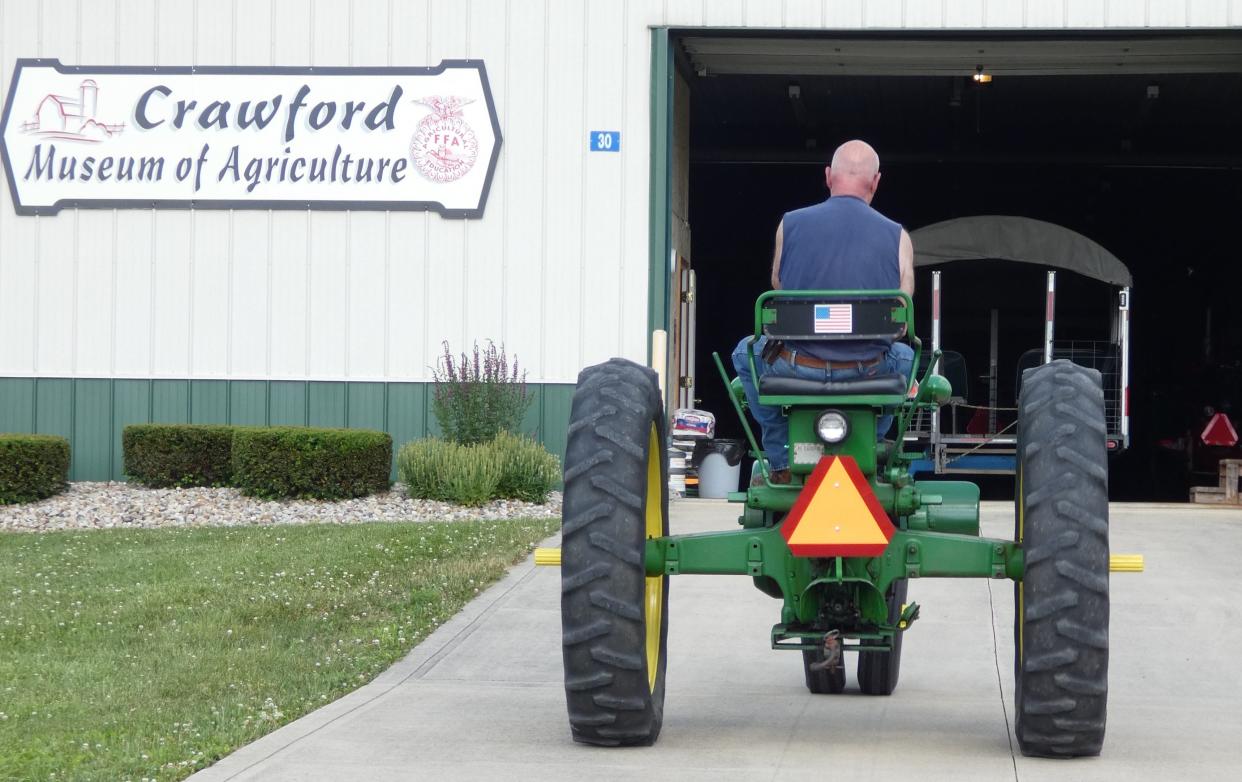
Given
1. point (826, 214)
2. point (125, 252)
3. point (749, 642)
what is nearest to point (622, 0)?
point (125, 252)

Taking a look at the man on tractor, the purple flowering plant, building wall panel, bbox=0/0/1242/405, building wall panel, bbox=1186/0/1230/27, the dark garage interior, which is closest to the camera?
the man on tractor

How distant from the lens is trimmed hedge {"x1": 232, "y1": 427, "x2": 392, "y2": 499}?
15008 millimetres

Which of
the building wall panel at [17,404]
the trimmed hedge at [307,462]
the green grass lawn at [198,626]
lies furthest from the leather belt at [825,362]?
the building wall panel at [17,404]

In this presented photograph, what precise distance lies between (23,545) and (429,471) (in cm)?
391

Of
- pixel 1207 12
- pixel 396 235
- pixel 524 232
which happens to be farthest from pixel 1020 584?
pixel 1207 12

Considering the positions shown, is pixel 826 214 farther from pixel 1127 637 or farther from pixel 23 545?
pixel 23 545

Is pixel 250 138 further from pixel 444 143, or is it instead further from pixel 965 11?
pixel 965 11

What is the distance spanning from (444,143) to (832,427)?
471 inches

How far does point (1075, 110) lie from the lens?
76.9 feet

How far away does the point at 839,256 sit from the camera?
5.74 meters

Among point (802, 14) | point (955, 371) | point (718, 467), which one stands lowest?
point (718, 467)

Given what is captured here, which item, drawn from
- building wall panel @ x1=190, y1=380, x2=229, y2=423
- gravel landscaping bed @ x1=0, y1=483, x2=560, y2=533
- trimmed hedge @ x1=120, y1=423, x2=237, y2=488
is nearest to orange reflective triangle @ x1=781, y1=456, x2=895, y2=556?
gravel landscaping bed @ x1=0, y1=483, x2=560, y2=533

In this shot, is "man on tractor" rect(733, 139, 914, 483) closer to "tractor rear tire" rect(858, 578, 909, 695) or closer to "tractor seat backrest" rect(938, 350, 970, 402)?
"tractor rear tire" rect(858, 578, 909, 695)

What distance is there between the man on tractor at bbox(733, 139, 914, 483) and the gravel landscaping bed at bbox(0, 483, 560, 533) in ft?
27.4
